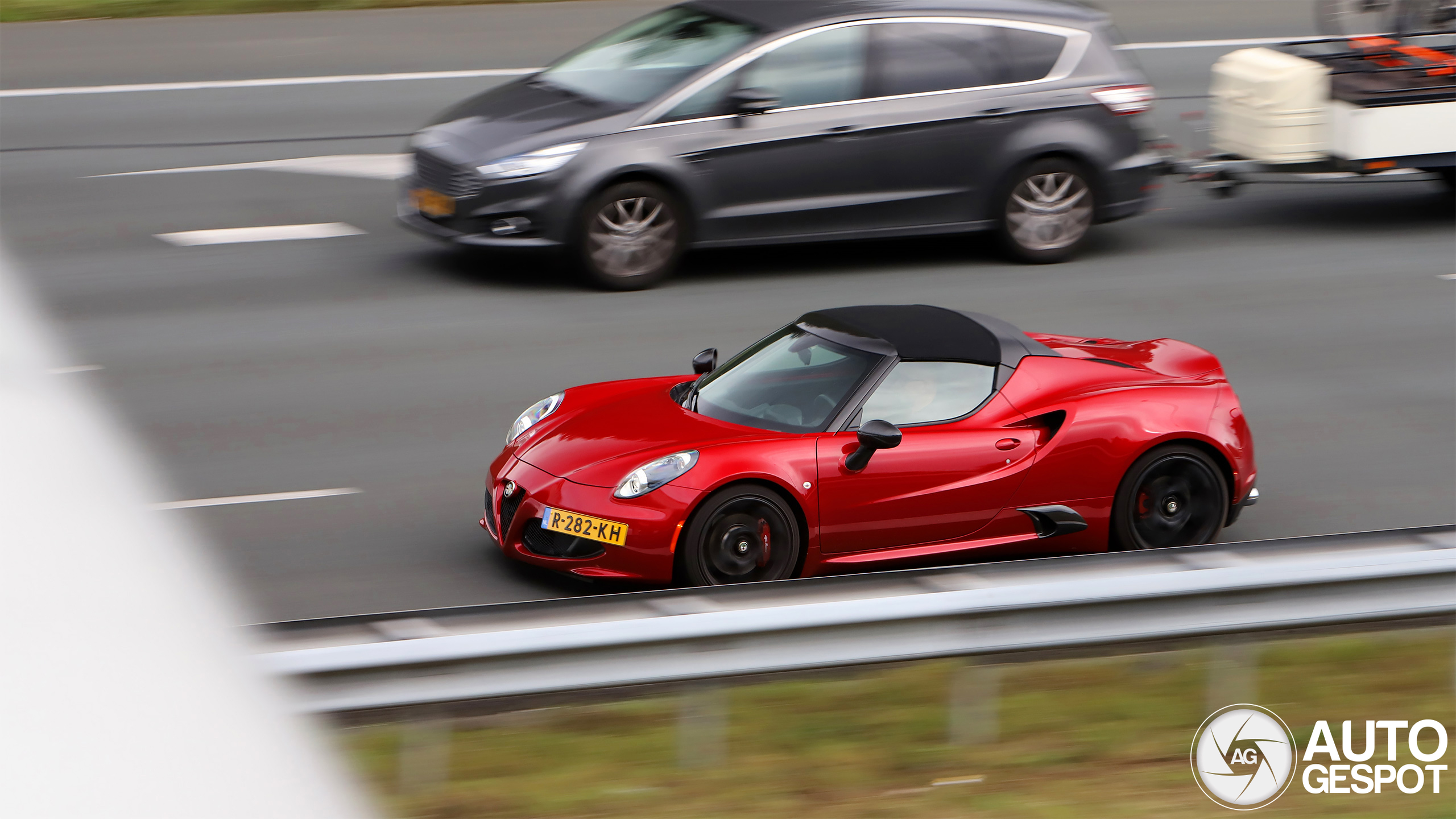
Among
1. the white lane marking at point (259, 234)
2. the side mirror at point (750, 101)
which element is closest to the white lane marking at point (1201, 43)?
the side mirror at point (750, 101)

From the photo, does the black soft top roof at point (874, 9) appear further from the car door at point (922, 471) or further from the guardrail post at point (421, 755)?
the guardrail post at point (421, 755)

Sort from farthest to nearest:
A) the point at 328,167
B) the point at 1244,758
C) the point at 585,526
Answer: the point at 328,167 < the point at 585,526 < the point at 1244,758

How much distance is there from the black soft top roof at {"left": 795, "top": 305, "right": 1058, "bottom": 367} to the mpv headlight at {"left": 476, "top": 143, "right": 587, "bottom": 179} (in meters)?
3.56

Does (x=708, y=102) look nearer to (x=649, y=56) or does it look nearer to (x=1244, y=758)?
(x=649, y=56)

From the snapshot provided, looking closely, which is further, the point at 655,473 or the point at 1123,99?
the point at 1123,99

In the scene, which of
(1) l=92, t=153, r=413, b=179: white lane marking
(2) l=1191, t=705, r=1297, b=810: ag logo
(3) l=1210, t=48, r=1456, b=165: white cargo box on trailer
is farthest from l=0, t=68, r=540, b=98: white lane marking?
(2) l=1191, t=705, r=1297, b=810: ag logo

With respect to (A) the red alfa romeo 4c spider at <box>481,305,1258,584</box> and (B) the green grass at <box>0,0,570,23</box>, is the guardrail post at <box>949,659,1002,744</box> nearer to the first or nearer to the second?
(A) the red alfa romeo 4c spider at <box>481,305,1258,584</box>

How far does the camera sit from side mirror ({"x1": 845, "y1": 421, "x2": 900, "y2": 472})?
6.11 m

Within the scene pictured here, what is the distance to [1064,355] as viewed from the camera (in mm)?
6844

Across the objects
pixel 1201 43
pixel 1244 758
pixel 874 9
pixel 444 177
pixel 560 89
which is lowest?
pixel 1244 758

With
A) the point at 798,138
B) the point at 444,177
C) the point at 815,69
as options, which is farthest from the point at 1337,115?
the point at 444,177

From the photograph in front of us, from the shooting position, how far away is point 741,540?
6.10 metres

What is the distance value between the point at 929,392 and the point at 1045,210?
5.20 metres

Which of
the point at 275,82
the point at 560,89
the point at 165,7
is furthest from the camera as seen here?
the point at 165,7
